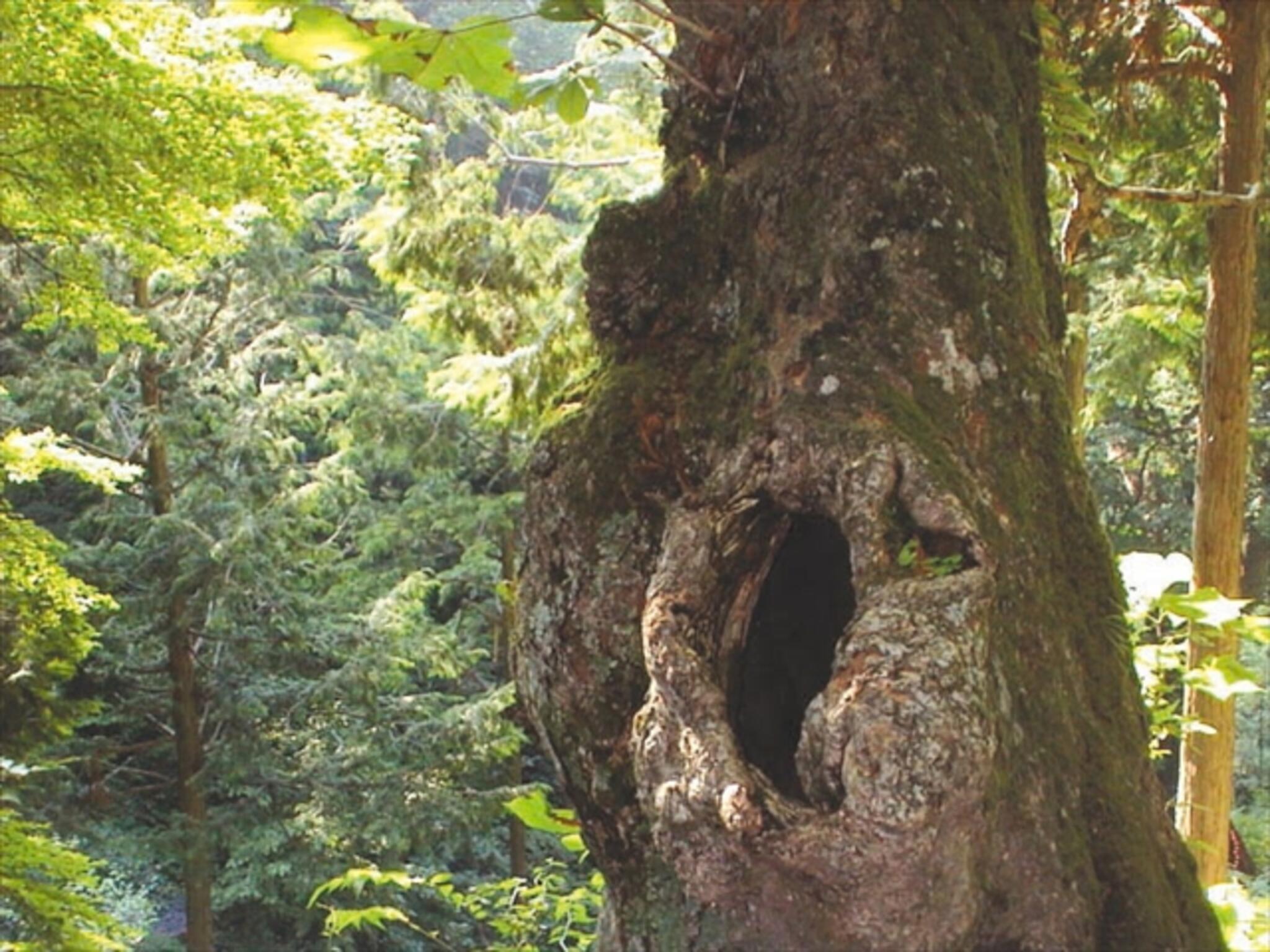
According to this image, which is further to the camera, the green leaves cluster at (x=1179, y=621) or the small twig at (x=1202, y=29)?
the small twig at (x=1202, y=29)

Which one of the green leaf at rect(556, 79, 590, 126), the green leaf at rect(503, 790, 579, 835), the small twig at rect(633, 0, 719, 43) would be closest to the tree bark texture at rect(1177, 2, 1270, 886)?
the green leaf at rect(503, 790, 579, 835)

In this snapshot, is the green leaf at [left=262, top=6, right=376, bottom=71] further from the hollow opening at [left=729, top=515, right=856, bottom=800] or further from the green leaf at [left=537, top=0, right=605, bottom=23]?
the hollow opening at [left=729, top=515, right=856, bottom=800]

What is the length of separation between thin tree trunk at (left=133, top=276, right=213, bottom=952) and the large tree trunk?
9.63 meters

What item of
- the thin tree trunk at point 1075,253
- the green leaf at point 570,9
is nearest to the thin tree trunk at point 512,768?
the thin tree trunk at point 1075,253

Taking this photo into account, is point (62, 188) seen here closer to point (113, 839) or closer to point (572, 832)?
point (572, 832)

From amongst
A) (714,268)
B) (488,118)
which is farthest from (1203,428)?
(488,118)

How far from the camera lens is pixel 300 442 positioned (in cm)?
1191

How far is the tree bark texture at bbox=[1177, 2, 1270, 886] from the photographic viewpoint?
504 cm

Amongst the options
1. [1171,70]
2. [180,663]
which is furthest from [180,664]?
[1171,70]

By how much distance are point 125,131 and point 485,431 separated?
30.0 ft

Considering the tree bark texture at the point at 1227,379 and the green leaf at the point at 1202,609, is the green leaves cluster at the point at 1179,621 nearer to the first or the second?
the green leaf at the point at 1202,609

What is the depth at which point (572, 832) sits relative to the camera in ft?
8.38

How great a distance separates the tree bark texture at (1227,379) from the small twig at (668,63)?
4054 millimetres

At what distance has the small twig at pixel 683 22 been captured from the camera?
177 centimetres
